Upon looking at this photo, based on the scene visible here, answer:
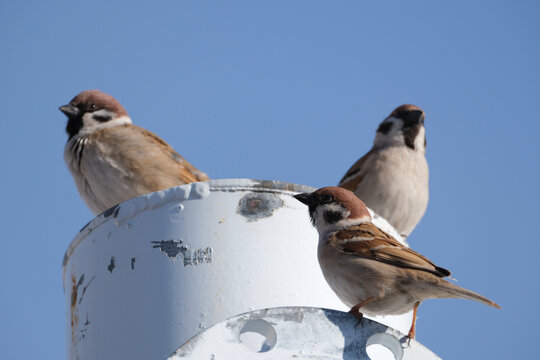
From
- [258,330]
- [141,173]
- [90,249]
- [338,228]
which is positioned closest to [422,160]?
[141,173]

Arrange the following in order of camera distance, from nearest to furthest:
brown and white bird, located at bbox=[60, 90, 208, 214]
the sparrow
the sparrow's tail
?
1. the sparrow's tail
2. brown and white bird, located at bbox=[60, 90, 208, 214]
3. the sparrow

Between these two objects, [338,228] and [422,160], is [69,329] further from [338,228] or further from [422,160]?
[422,160]

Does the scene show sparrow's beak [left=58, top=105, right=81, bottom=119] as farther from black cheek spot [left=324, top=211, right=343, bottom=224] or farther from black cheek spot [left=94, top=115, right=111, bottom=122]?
black cheek spot [left=324, top=211, right=343, bottom=224]

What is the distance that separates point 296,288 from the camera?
12.4 feet

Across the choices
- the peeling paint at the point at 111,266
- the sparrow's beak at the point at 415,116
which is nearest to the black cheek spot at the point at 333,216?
the peeling paint at the point at 111,266

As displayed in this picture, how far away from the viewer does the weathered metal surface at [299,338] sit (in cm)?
282

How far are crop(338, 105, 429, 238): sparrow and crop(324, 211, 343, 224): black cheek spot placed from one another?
4036 mm

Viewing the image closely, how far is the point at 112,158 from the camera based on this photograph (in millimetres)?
6934

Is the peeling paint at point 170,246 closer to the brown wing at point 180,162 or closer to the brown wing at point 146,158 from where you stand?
the brown wing at point 146,158

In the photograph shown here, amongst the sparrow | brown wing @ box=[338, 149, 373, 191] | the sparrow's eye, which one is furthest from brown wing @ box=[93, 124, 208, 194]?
the sparrow's eye

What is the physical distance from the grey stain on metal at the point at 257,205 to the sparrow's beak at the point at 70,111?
3.97 m

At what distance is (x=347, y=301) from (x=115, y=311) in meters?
1.11

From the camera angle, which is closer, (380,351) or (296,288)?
(380,351)

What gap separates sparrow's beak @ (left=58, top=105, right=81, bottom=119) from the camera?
7.54 m
